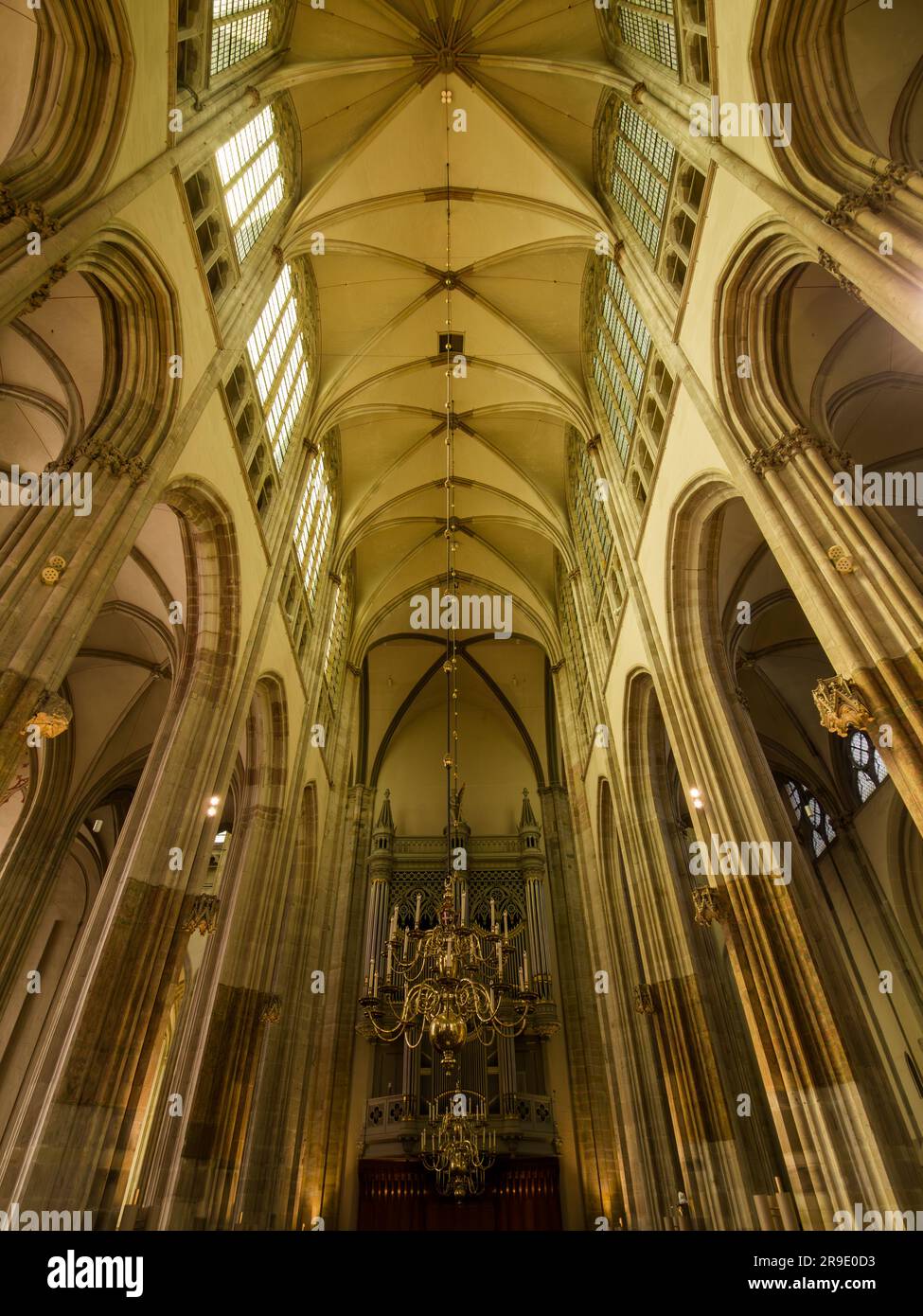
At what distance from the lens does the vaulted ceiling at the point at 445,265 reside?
43.9 feet

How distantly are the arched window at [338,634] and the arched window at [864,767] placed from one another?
12.5m

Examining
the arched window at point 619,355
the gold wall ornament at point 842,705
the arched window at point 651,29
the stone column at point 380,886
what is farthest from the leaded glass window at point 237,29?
the stone column at point 380,886

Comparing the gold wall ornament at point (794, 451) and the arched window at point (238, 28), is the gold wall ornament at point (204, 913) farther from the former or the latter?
the arched window at point (238, 28)

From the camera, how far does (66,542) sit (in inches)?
267

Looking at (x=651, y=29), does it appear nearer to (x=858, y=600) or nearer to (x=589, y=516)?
(x=589, y=516)

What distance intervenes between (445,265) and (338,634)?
390 inches

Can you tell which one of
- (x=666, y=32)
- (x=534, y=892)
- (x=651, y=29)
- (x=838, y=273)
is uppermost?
(x=651, y=29)

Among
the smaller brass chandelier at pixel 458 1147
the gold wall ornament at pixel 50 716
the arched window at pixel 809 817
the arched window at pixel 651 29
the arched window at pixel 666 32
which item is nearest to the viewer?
the gold wall ornament at pixel 50 716

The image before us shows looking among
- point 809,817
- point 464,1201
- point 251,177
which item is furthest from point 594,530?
point 464,1201

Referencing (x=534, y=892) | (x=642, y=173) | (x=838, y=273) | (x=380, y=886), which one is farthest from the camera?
(x=534, y=892)

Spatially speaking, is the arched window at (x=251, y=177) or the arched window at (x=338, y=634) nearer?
the arched window at (x=251, y=177)

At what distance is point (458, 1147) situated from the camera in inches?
579

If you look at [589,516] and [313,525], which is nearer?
[313,525]

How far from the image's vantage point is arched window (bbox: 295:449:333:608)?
1628 centimetres
